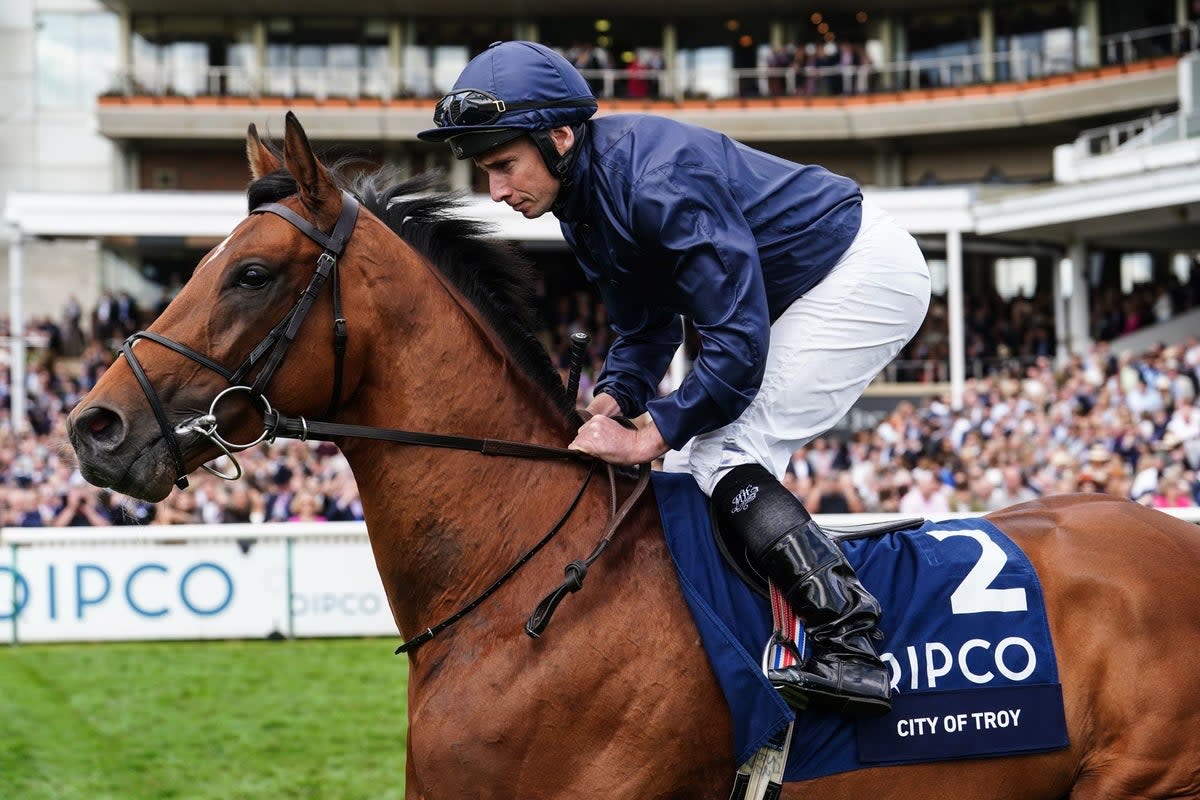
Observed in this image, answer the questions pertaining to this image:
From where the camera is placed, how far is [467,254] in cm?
312

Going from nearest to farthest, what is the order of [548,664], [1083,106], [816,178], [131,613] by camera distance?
[548,664], [816,178], [131,613], [1083,106]

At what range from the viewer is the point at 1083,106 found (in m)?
27.2

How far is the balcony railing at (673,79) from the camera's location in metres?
28.7

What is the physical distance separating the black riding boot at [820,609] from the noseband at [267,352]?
101 centimetres

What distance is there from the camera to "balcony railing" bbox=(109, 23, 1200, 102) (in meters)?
28.7

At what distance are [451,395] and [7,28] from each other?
33172 mm

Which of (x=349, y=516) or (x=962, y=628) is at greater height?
(x=962, y=628)

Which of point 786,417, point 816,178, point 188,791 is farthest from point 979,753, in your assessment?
point 188,791

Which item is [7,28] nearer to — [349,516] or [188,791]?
[349,516]

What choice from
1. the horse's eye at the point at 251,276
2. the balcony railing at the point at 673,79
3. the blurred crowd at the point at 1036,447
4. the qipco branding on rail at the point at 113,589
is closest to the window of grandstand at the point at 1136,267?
the balcony railing at the point at 673,79

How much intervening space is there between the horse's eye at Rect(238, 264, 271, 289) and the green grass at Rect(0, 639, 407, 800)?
11.5 ft

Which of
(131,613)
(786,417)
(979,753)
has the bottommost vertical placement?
(131,613)

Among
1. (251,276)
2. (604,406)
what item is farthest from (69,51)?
(251,276)

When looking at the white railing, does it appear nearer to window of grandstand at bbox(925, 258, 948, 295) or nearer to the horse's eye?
the horse's eye
